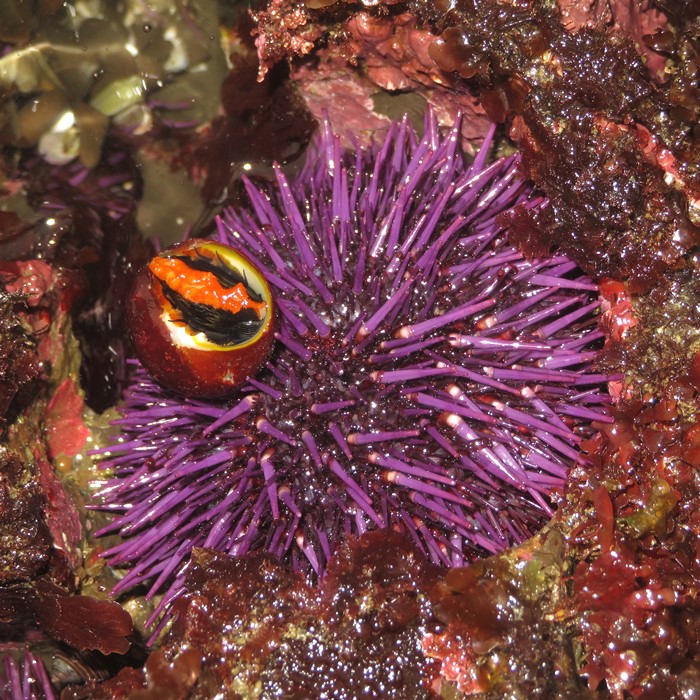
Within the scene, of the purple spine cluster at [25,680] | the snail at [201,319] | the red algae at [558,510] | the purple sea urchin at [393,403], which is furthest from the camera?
the purple spine cluster at [25,680]

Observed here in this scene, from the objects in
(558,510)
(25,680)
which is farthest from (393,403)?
(25,680)

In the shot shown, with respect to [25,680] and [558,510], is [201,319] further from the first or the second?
[25,680]

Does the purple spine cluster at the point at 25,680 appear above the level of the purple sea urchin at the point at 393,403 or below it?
below

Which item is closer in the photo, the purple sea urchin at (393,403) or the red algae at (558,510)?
the red algae at (558,510)

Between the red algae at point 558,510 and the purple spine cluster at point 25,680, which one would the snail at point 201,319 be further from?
the purple spine cluster at point 25,680

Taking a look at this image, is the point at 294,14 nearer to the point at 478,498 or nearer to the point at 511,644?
the point at 478,498

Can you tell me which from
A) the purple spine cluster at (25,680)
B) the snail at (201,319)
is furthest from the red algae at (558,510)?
the snail at (201,319)

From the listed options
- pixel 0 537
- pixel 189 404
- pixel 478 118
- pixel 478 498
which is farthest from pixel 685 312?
pixel 0 537

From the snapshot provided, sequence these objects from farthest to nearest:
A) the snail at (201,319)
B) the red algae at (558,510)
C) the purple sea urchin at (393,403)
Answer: the purple sea urchin at (393,403) → the snail at (201,319) → the red algae at (558,510)

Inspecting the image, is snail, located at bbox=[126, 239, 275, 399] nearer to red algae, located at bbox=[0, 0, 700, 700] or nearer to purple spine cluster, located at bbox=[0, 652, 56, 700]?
red algae, located at bbox=[0, 0, 700, 700]
